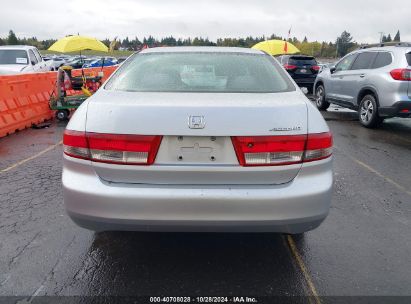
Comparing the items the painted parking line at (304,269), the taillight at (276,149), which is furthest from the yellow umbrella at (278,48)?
the taillight at (276,149)

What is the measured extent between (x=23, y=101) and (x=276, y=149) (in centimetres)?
754

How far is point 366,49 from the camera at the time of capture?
9156mm

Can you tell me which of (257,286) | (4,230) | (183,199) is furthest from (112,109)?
(4,230)

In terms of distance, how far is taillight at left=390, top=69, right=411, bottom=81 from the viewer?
7.51 m

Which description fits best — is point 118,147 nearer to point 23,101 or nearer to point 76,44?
point 23,101

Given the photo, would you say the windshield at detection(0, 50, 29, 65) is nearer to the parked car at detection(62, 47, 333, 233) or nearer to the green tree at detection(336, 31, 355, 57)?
the parked car at detection(62, 47, 333, 233)

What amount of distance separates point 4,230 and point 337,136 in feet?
20.7

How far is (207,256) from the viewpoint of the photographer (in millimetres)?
3018

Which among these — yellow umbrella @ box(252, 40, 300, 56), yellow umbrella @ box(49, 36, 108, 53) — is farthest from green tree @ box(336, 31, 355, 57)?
yellow umbrella @ box(49, 36, 108, 53)

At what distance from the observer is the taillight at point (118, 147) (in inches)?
92.3

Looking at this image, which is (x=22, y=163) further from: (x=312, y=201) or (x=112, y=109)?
(x=312, y=201)

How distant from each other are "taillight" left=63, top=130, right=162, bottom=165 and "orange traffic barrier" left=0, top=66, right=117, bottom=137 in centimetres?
588

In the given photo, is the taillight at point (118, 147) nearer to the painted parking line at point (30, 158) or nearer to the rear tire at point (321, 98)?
the painted parking line at point (30, 158)

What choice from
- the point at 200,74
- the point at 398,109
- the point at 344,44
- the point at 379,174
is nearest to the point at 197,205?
the point at 200,74
